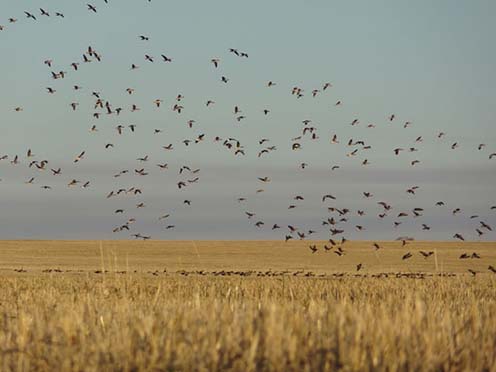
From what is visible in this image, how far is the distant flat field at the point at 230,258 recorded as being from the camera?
48156mm

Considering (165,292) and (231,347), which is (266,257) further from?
(231,347)

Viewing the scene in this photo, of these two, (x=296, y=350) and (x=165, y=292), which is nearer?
(x=296, y=350)

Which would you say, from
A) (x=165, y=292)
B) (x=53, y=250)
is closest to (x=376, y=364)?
(x=165, y=292)

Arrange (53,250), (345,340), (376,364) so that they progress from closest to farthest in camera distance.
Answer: (376,364), (345,340), (53,250)

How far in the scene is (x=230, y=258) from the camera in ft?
194

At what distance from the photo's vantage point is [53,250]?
66.8m

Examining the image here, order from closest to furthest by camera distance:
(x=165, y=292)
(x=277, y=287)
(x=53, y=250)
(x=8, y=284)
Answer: (x=165, y=292)
(x=277, y=287)
(x=8, y=284)
(x=53, y=250)

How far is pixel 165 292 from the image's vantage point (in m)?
23.9

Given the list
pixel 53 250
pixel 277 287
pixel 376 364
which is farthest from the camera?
pixel 53 250

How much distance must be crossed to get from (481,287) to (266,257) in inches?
1338

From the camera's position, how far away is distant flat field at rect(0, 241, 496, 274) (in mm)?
48156

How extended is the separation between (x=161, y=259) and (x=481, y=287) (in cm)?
3336

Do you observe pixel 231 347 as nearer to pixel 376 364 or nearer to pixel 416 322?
pixel 376 364

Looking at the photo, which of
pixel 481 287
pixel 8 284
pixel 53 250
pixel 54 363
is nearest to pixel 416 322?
pixel 54 363
